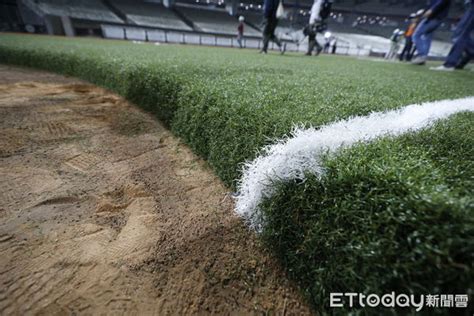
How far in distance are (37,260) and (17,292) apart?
0.49 feet

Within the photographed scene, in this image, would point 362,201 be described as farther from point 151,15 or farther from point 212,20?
point 212,20

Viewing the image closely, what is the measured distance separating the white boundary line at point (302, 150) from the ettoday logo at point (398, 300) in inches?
17.6

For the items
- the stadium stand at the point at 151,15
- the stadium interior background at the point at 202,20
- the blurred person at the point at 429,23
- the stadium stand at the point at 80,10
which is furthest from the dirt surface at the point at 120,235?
the stadium stand at the point at 151,15

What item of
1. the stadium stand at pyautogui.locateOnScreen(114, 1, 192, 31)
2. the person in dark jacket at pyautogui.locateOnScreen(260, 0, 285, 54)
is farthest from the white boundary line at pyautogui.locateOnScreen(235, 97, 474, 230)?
the stadium stand at pyautogui.locateOnScreen(114, 1, 192, 31)

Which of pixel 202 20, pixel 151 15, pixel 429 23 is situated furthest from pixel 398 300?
pixel 202 20

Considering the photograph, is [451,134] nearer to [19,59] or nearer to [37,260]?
[37,260]

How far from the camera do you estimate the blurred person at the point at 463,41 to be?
5.32 metres

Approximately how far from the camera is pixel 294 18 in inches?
1203

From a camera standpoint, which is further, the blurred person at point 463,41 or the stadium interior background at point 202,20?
the stadium interior background at point 202,20

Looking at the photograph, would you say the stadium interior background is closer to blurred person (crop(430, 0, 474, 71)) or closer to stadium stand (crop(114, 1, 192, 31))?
stadium stand (crop(114, 1, 192, 31))

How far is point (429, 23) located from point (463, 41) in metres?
1.01

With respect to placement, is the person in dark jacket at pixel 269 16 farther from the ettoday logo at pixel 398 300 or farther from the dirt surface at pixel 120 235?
the ettoday logo at pixel 398 300

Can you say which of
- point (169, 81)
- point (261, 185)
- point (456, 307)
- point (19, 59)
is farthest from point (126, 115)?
point (19, 59)

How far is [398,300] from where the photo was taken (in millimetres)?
663
